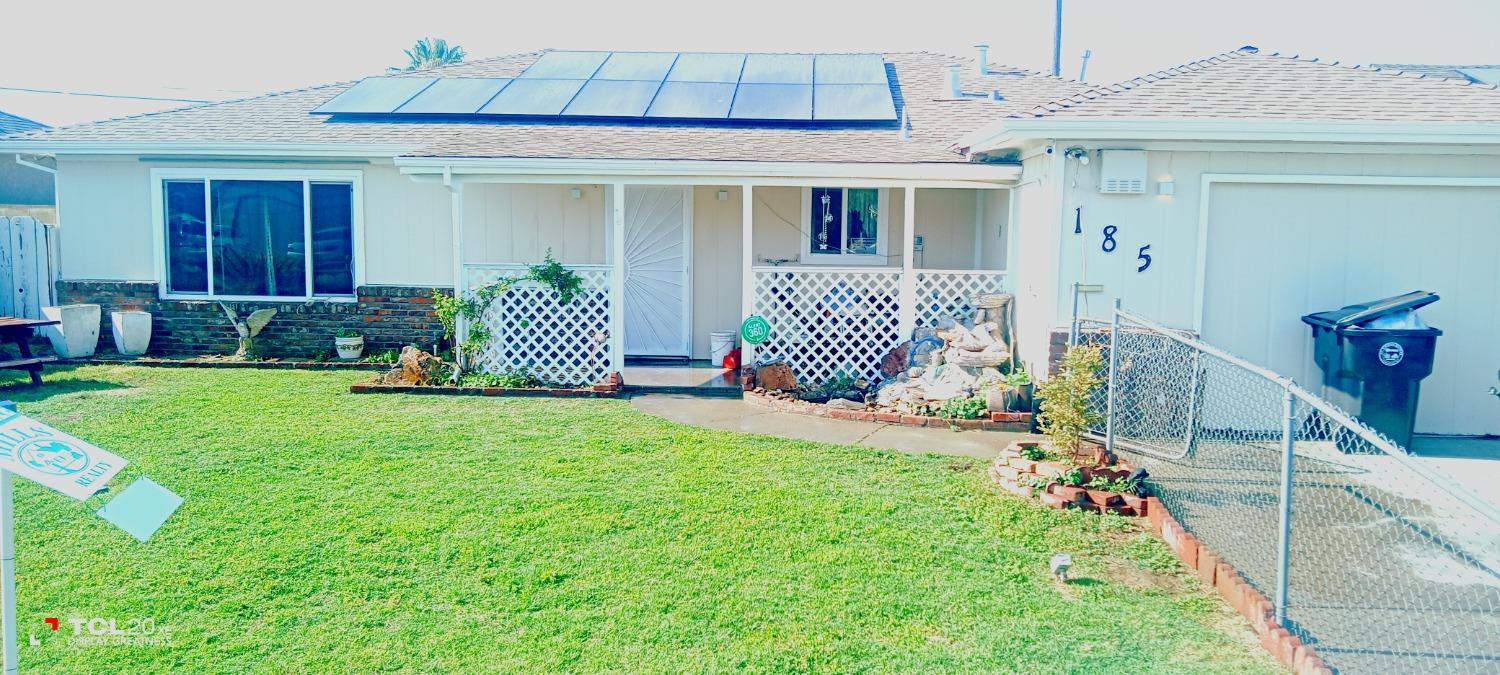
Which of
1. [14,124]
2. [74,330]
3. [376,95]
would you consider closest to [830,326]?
[376,95]

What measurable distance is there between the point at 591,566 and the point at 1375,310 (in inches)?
235

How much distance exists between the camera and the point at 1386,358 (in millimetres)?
7648

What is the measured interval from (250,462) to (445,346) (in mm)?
4981

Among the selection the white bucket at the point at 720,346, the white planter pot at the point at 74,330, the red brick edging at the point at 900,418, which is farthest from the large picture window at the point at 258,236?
the red brick edging at the point at 900,418

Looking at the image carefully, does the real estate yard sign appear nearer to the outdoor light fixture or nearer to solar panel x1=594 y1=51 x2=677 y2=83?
the outdoor light fixture

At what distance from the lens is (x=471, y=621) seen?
15.6 feet

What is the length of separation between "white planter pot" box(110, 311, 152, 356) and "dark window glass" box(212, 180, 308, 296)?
0.84m

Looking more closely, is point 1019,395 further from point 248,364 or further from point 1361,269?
point 248,364

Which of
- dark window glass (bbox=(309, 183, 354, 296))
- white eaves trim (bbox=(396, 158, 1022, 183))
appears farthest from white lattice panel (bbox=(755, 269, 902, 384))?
dark window glass (bbox=(309, 183, 354, 296))

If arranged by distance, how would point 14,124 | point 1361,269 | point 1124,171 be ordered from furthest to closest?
point 14,124
point 1361,269
point 1124,171

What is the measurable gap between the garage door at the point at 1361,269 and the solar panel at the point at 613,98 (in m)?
7.01

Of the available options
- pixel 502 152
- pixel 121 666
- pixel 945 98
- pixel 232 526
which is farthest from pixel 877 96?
pixel 121 666

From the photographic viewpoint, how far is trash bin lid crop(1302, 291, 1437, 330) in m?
7.68

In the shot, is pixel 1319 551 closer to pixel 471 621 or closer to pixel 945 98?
pixel 471 621
